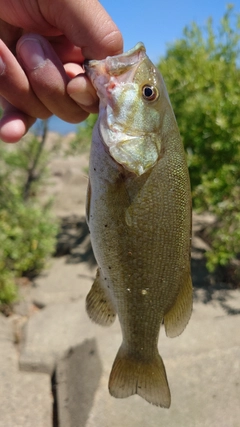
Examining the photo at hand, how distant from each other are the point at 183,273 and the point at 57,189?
7283 millimetres

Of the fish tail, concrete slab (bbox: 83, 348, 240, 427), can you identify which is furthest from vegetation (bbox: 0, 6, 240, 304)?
the fish tail

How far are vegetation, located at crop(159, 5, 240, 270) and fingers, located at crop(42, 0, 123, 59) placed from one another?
2671 millimetres

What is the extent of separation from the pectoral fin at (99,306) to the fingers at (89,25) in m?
1.24

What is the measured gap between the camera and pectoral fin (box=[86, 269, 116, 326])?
6.85 ft

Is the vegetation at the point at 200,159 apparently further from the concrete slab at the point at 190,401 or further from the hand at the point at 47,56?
the hand at the point at 47,56

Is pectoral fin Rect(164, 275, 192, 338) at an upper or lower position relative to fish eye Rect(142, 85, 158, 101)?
lower

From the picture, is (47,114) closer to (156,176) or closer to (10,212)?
(156,176)

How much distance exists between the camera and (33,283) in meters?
5.36

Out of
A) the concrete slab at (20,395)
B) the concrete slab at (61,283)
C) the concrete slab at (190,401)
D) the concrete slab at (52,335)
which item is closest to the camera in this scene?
the concrete slab at (190,401)

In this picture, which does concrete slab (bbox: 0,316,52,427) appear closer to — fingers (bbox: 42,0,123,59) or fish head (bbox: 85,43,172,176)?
fish head (bbox: 85,43,172,176)

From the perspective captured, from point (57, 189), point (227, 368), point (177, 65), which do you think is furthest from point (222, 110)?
point (57, 189)

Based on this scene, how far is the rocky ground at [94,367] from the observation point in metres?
3.02

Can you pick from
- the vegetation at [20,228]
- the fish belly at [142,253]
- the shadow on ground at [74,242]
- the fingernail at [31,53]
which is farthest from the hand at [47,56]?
the shadow on ground at [74,242]

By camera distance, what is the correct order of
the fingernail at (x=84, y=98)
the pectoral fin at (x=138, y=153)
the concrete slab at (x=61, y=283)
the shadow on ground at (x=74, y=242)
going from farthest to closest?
the shadow on ground at (x=74, y=242) < the concrete slab at (x=61, y=283) < the fingernail at (x=84, y=98) < the pectoral fin at (x=138, y=153)
